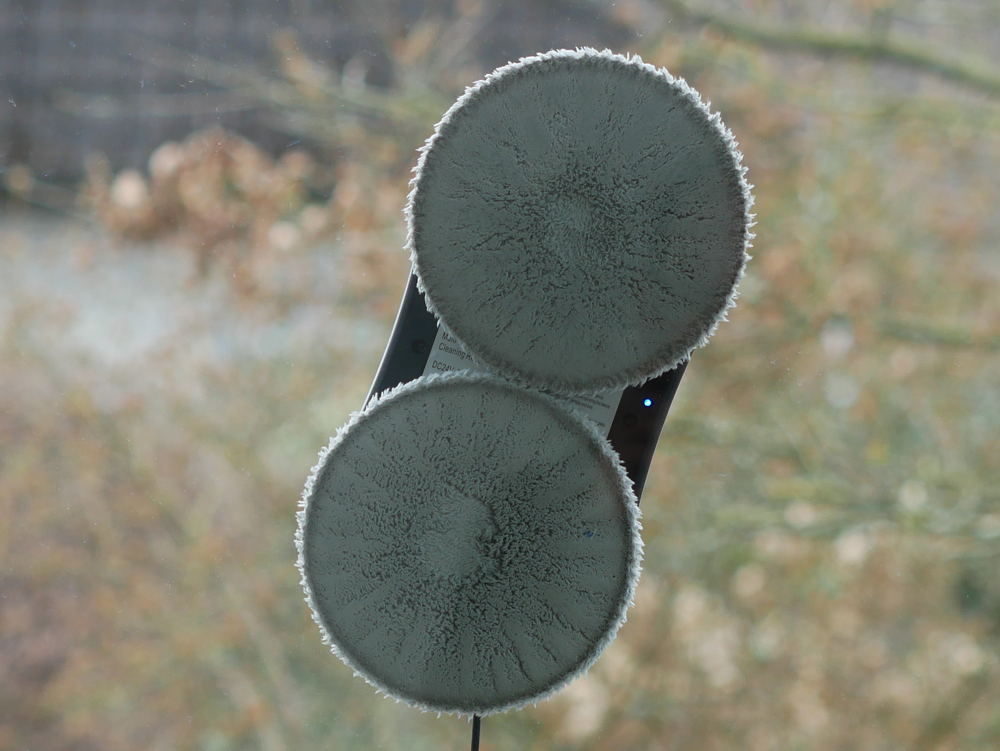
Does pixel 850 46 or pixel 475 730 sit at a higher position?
pixel 850 46

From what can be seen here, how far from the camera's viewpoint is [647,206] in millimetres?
420

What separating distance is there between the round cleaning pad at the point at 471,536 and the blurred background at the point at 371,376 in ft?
1.75

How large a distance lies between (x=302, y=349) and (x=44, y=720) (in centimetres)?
57

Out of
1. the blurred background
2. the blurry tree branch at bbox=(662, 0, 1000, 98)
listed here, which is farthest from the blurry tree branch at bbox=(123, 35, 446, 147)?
the blurry tree branch at bbox=(662, 0, 1000, 98)

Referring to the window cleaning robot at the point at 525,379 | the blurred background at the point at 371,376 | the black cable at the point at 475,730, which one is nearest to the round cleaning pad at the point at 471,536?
the window cleaning robot at the point at 525,379

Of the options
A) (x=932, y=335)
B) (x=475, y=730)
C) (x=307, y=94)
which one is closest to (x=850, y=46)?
(x=932, y=335)

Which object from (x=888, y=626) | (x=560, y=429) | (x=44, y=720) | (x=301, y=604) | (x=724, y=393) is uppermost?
(x=560, y=429)

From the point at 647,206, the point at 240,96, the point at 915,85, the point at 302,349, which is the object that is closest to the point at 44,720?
the point at 302,349

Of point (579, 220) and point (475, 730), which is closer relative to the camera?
point (579, 220)

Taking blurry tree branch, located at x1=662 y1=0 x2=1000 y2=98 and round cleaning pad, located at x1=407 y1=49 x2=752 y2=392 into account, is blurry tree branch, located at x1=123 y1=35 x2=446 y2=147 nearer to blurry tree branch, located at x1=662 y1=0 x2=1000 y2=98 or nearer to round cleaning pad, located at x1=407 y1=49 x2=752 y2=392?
blurry tree branch, located at x1=662 y1=0 x2=1000 y2=98

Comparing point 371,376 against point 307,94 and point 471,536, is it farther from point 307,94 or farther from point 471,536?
point 471,536

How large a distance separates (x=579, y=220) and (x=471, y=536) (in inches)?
6.7

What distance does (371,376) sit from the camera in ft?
3.35

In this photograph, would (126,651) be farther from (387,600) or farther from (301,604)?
(387,600)
